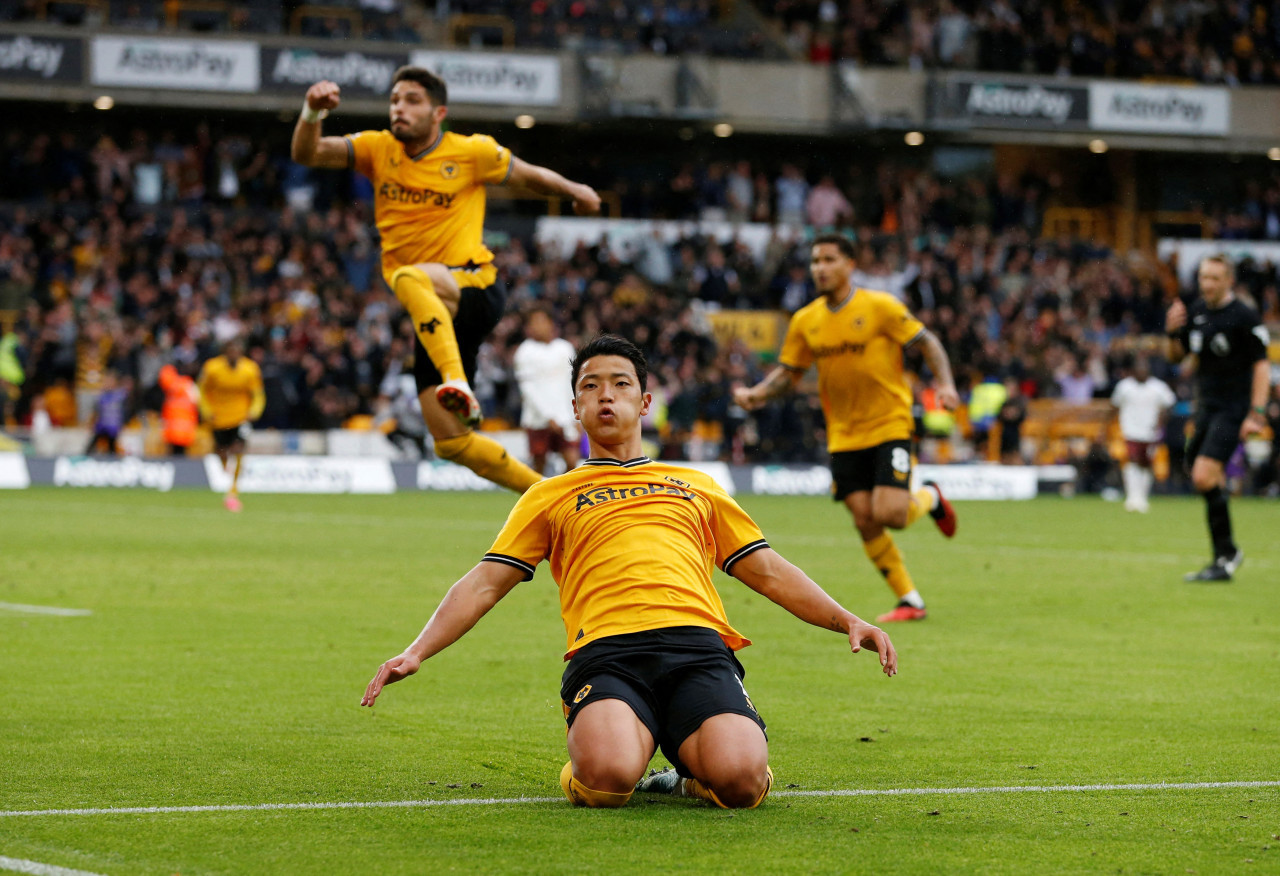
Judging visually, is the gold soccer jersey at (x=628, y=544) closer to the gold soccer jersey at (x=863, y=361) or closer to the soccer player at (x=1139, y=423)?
the gold soccer jersey at (x=863, y=361)

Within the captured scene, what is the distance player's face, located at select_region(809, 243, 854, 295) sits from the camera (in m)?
10.8

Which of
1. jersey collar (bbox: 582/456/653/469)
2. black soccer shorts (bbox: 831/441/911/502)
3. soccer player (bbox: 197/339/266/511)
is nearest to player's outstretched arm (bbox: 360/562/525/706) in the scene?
jersey collar (bbox: 582/456/653/469)

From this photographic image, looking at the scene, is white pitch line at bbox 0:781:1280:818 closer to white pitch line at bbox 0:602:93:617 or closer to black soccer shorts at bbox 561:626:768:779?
black soccer shorts at bbox 561:626:768:779

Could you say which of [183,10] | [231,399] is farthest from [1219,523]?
[183,10]

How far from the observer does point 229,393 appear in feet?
73.0

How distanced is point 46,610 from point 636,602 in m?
6.37

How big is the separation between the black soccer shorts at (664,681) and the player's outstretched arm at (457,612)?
1.11 feet

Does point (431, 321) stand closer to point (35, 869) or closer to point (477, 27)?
point (35, 869)

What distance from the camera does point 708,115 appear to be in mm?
38562

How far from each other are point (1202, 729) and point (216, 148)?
32.4 metres

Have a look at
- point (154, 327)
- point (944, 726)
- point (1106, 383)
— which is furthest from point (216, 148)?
point (944, 726)

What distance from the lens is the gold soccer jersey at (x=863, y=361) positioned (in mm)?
11133

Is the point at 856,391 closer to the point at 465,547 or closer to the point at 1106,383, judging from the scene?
the point at 465,547

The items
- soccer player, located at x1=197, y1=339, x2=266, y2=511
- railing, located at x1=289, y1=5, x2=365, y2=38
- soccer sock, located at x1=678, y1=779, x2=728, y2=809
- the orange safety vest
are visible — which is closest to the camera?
soccer sock, located at x1=678, y1=779, x2=728, y2=809
